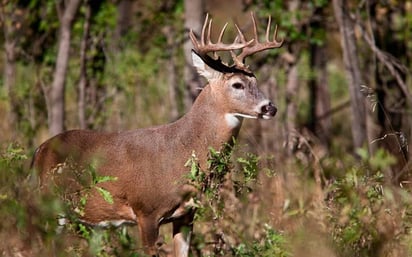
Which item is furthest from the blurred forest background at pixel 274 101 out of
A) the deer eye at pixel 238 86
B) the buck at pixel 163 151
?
the deer eye at pixel 238 86

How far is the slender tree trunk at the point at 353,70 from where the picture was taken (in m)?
10.7

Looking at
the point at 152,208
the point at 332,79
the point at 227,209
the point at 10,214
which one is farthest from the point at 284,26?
the point at 332,79

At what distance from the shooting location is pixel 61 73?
10.8 metres

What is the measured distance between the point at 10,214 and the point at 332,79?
17073 mm

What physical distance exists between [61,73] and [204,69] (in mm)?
3048

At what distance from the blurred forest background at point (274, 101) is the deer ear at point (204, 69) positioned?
69cm

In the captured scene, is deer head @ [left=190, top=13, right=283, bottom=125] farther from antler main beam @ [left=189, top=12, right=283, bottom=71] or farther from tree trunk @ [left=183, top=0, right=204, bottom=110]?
tree trunk @ [left=183, top=0, right=204, bottom=110]

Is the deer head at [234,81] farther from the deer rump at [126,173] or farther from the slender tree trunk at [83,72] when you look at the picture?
the slender tree trunk at [83,72]

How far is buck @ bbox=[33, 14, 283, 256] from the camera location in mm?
7543

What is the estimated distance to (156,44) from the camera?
43.9 feet

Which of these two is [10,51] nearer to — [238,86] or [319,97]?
[319,97]

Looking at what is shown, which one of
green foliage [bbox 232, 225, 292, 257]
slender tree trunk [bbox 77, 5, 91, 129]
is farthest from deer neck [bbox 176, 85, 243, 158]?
slender tree trunk [bbox 77, 5, 91, 129]

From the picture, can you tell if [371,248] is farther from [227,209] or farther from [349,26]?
[349,26]

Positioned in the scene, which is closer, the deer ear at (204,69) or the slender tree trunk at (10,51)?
the deer ear at (204,69)
